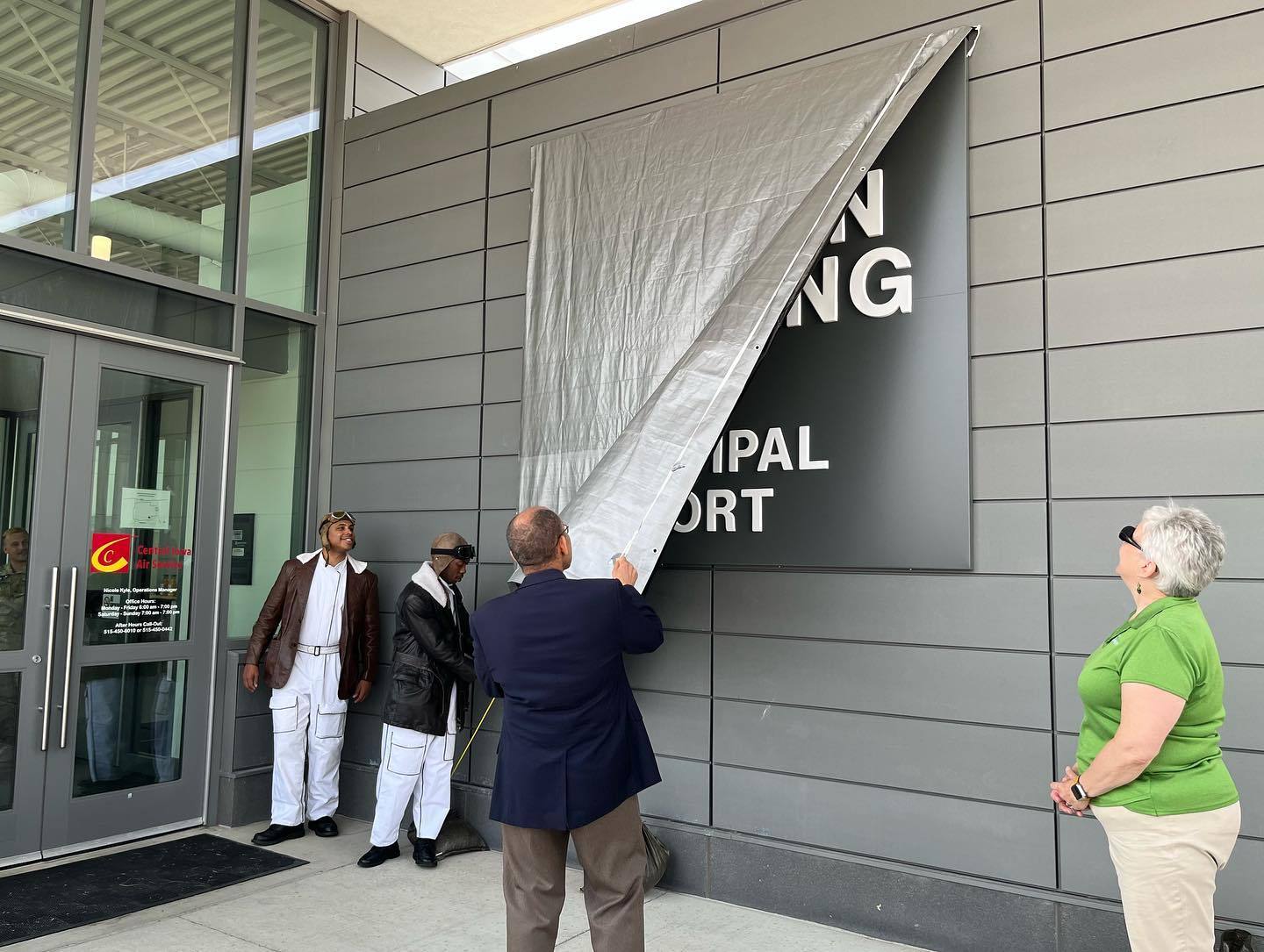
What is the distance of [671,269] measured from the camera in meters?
4.21

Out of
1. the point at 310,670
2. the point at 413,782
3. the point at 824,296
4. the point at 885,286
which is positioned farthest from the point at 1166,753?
the point at 310,670

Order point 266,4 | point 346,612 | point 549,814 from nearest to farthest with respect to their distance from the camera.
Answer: point 549,814 → point 346,612 → point 266,4

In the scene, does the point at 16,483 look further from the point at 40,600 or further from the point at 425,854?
the point at 425,854

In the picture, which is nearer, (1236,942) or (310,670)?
(1236,942)

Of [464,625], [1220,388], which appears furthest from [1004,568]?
[464,625]

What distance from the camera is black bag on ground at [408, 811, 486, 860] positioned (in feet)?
15.4

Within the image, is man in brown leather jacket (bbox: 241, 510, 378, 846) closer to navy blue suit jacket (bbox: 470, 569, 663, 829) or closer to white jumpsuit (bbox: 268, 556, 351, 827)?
white jumpsuit (bbox: 268, 556, 351, 827)

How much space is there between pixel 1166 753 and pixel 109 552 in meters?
4.49

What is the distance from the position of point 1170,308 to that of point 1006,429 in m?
0.67

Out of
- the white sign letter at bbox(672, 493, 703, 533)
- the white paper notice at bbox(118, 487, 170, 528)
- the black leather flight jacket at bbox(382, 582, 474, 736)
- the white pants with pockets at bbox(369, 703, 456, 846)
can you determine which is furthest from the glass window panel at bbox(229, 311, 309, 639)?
the white sign letter at bbox(672, 493, 703, 533)

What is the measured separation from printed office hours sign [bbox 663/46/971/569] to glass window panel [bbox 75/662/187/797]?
2958mm

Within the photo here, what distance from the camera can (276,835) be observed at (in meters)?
4.89

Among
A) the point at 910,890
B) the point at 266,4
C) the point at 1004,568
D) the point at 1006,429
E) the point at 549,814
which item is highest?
the point at 266,4

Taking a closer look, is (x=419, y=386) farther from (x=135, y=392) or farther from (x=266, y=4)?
(x=266, y=4)
